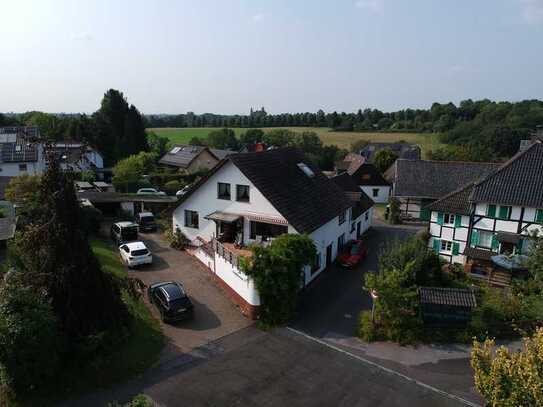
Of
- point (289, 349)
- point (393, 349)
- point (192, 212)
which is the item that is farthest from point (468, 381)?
point (192, 212)

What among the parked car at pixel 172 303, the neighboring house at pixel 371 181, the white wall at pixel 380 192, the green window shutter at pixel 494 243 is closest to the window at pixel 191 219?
the parked car at pixel 172 303

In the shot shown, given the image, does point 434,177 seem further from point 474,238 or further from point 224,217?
point 224,217

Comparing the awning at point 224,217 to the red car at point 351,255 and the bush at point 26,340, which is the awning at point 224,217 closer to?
the red car at point 351,255

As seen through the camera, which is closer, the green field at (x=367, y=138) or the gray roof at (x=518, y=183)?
the gray roof at (x=518, y=183)

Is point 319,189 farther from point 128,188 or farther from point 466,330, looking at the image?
point 128,188

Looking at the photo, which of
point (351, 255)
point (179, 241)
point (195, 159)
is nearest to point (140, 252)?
point (179, 241)

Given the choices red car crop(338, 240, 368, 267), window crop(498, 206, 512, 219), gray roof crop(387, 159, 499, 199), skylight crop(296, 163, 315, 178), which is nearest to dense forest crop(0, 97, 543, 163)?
skylight crop(296, 163, 315, 178)

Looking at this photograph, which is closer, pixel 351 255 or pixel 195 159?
pixel 351 255

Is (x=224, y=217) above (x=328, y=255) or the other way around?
above
